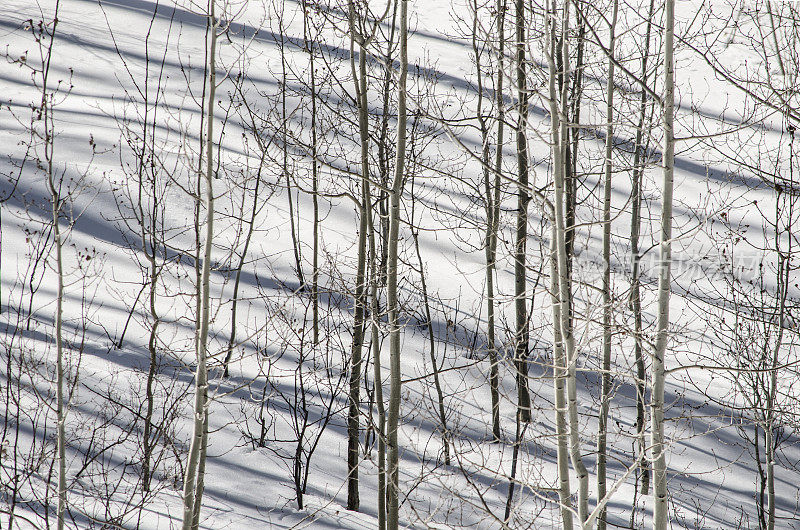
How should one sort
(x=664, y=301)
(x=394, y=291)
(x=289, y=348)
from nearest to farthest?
1. (x=664, y=301)
2. (x=394, y=291)
3. (x=289, y=348)

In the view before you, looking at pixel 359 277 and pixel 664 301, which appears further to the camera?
pixel 359 277

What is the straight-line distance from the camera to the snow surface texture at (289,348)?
26.7 feet

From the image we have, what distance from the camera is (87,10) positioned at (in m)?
23.0

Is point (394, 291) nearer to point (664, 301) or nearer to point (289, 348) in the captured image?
point (664, 301)

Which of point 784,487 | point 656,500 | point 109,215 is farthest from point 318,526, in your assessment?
point 109,215

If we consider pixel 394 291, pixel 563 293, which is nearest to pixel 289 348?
pixel 394 291

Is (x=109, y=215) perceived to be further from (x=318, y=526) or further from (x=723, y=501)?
(x=723, y=501)

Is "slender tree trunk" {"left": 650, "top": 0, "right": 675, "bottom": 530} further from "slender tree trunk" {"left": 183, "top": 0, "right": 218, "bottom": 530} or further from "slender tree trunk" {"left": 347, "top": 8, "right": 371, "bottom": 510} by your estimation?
"slender tree trunk" {"left": 347, "top": 8, "right": 371, "bottom": 510}

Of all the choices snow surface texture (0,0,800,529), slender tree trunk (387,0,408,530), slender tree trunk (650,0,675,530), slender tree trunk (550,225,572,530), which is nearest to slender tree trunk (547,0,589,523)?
slender tree trunk (550,225,572,530)

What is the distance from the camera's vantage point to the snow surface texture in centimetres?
815

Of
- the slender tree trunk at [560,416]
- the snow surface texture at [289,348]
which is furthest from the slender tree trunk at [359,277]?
the slender tree trunk at [560,416]

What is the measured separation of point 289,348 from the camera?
11.8 m

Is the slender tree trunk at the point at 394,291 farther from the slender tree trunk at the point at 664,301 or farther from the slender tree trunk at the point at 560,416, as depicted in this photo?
the slender tree trunk at the point at 664,301

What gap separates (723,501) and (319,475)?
20.0ft
